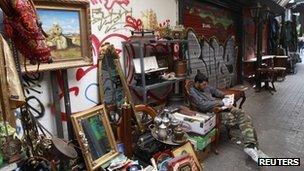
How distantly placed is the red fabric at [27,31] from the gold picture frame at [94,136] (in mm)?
910

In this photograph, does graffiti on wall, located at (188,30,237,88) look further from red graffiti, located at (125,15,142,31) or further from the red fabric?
the red fabric

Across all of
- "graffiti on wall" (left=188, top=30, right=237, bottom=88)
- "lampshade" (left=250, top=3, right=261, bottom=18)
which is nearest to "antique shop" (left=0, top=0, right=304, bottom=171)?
"graffiti on wall" (left=188, top=30, right=237, bottom=88)

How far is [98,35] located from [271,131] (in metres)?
3.35

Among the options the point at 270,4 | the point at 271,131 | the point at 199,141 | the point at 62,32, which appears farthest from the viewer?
the point at 270,4

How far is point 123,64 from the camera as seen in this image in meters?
3.95

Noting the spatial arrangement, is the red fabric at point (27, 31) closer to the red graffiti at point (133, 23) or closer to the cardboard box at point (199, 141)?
the red graffiti at point (133, 23)

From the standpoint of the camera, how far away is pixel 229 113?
4152 mm

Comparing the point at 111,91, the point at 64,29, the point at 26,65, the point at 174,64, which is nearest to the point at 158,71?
the point at 174,64

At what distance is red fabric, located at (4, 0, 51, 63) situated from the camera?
1.87m

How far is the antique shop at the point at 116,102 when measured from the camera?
2.05m

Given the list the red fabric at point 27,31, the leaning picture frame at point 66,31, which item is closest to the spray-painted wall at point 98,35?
the leaning picture frame at point 66,31

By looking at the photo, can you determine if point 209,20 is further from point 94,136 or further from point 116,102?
point 94,136

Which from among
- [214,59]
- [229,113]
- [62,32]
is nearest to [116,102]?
[62,32]

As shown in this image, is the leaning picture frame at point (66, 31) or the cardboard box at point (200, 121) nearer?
the leaning picture frame at point (66, 31)
